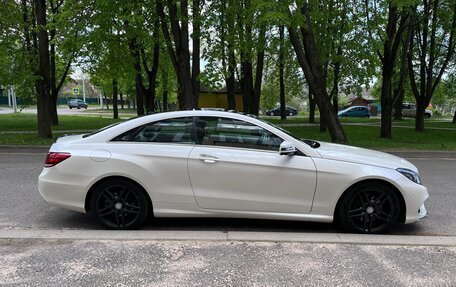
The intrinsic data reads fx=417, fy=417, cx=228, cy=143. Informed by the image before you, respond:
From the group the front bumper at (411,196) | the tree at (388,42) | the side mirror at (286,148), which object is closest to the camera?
the side mirror at (286,148)

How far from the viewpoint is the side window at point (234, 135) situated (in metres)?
4.88

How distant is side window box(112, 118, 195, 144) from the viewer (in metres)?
4.98

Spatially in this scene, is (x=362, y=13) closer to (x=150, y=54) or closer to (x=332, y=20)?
(x=332, y=20)

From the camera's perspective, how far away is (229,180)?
15.7 ft

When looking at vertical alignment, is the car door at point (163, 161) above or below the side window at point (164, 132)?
below

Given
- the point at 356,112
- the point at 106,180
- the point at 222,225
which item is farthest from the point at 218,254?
the point at 356,112

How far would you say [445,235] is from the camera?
16.3ft

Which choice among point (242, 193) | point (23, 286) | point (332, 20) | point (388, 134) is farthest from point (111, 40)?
point (23, 286)

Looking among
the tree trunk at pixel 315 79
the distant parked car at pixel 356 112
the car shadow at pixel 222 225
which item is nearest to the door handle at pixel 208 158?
the car shadow at pixel 222 225

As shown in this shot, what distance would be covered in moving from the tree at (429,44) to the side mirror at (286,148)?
52.1ft

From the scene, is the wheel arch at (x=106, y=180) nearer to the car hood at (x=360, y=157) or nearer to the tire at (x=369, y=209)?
the car hood at (x=360, y=157)

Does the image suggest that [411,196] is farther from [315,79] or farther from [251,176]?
[315,79]

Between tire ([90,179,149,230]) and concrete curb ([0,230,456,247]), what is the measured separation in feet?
0.73

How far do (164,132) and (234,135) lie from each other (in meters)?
0.85
